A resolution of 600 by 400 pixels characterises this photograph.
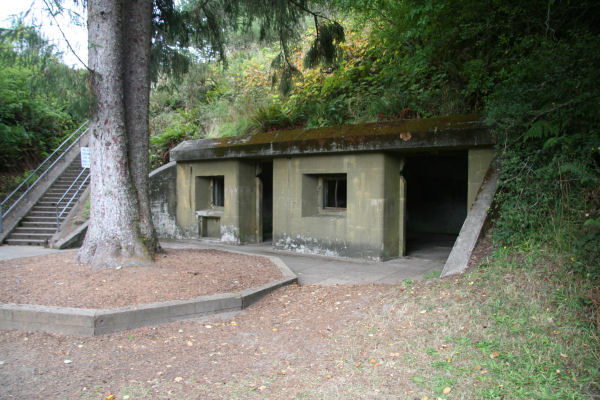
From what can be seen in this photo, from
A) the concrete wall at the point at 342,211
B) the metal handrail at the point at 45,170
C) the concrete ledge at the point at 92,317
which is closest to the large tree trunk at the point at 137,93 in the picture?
the concrete ledge at the point at 92,317

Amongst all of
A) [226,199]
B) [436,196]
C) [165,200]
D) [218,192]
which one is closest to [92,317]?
[226,199]

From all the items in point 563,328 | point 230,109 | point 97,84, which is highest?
point 230,109

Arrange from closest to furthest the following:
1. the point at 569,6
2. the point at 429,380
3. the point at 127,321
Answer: the point at 429,380 < the point at 127,321 < the point at 569,6

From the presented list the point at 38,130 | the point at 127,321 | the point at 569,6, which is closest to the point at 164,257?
the point at 127,321

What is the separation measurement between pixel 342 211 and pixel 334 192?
58 centimetres

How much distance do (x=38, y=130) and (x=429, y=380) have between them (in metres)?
17.4

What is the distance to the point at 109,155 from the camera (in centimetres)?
618

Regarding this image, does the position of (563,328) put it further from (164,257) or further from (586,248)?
(164,257)

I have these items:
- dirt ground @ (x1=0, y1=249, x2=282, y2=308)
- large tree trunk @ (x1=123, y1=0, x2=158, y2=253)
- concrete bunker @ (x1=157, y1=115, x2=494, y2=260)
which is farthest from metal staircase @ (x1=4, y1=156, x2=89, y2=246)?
large tree trunk @ (x1=123, y1=0, x2=158, y2=253)

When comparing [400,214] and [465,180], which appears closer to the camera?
[400,214]

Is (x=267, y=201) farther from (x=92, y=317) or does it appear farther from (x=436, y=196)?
(x=92, y=317)

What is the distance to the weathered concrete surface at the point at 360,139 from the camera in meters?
6.98

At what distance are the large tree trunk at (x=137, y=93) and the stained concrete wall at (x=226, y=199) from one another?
3728 mm

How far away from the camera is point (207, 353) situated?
401 cm
